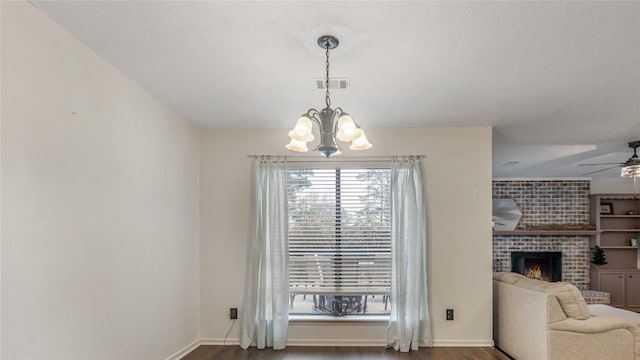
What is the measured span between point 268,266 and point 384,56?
272cm

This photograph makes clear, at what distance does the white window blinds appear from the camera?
4504 mm

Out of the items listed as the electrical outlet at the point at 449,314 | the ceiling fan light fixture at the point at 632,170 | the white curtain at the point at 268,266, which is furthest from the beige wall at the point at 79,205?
the ceiling fan light fixture at the point at 632,170

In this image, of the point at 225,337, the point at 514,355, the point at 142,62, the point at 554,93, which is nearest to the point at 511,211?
the point at 514,355

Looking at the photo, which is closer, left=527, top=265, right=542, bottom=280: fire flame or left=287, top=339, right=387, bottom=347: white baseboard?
left=287, top=339, right=387, bottom=347: white baseboard

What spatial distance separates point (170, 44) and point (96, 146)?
0.85m

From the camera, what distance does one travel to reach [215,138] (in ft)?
15.1

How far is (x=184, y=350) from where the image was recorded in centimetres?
407

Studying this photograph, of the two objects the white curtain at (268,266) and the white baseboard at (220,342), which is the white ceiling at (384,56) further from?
the white baseboard at (220,342)

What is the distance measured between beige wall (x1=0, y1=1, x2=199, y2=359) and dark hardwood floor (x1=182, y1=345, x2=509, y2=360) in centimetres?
52

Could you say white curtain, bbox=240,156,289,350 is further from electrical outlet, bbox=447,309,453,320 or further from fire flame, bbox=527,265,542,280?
fire flame, bbox=527,265,542,280

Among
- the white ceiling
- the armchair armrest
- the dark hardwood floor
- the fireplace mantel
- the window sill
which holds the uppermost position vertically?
the white ceiling

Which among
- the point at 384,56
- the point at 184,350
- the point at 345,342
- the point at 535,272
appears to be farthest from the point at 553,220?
the point at 184,350

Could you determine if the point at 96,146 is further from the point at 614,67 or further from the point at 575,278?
the point at 575,278

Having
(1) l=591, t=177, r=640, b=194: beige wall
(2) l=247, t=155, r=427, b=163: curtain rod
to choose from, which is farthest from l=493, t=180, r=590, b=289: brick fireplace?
(2) l=247, t=155, r=427, b=163: curtain rod
